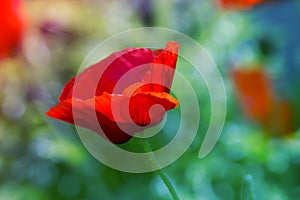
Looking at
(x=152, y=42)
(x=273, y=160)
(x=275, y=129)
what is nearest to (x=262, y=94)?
(x=275, y=129)

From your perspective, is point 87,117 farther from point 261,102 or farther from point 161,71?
point 261,102

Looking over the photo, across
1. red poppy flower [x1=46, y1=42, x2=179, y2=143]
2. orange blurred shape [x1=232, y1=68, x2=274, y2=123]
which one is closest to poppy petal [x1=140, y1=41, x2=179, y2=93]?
red poppy flower [x1=46, y1=42, x2=179, y2=143]

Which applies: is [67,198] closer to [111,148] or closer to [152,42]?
[111,148]

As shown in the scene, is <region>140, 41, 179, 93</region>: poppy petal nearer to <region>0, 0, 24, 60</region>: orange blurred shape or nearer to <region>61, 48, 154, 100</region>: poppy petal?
<region>61, 48, 154, 100</region>: poppy petal

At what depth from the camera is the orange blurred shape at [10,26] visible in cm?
122

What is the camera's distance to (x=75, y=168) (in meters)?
1.28

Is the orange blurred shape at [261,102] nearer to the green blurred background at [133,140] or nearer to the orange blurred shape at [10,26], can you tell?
the green blurred background at [133,140]

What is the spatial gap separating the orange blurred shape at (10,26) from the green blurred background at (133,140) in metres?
0.05

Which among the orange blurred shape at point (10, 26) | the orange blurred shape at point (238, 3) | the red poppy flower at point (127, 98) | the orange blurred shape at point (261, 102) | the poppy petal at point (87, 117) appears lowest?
the poppy petal at point (87, 117)

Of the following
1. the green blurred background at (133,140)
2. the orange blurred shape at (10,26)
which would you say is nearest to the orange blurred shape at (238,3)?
the green blurred background at (133,140)

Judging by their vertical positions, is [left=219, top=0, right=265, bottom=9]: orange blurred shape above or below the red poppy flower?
above

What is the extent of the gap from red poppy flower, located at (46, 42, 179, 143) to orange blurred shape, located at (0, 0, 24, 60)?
0.57 metres

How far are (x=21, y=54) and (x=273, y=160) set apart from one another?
59 cm

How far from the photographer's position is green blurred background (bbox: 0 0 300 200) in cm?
114
